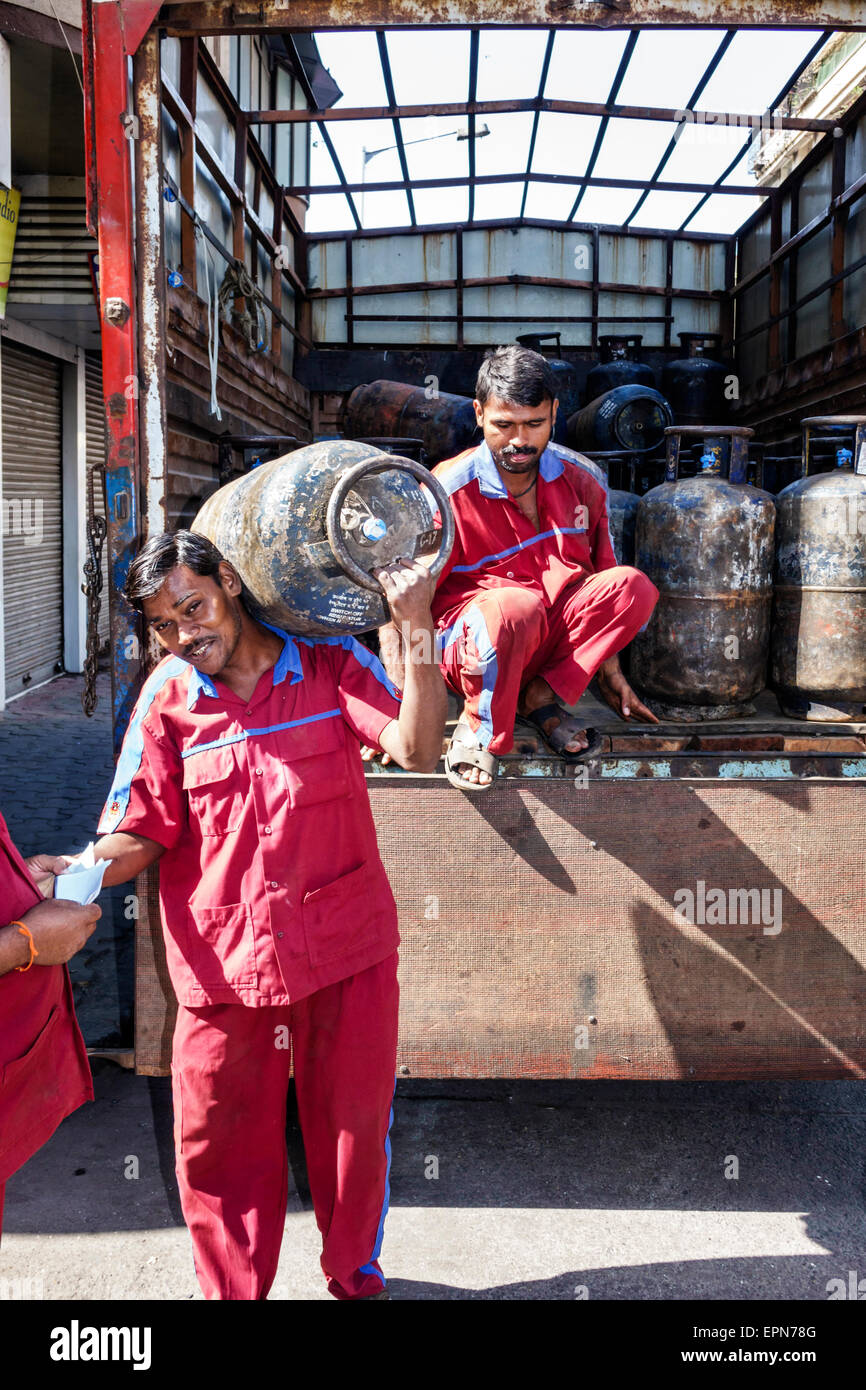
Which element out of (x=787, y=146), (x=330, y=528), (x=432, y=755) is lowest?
(x=432, y=755)

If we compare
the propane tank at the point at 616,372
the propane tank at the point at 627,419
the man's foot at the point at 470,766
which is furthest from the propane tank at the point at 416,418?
the man's foot at the point at 470,766

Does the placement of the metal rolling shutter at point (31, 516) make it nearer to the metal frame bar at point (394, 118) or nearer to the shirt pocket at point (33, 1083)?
the metal frame bar at point (394, 118)

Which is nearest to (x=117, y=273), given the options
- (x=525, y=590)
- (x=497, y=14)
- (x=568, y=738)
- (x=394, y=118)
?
(x=497, y=14)

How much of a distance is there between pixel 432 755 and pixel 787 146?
29.0ft

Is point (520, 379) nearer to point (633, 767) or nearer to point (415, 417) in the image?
point (633, 767)

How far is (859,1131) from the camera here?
3154 mm

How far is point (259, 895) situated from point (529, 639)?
44.5 inches

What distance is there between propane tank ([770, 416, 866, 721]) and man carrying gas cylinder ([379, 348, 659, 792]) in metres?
0.61

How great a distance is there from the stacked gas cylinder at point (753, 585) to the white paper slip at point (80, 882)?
2032 millimetres

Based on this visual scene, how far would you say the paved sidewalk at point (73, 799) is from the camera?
3781mm

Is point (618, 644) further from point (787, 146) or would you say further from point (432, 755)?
point (787, 146)

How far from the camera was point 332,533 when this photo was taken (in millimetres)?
1835

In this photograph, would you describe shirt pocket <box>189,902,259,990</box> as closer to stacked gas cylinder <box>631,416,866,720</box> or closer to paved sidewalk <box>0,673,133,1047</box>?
paved sidewalk <box>0,673,133,1047</box>

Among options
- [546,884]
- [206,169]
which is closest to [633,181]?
[206,169]
